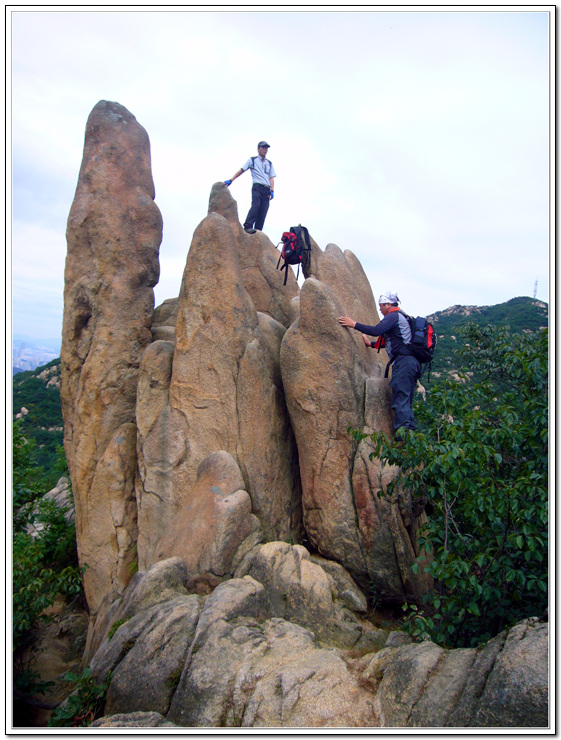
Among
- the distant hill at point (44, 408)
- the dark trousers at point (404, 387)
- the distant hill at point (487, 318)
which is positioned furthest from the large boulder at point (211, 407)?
the distant hill at point (44, 408)

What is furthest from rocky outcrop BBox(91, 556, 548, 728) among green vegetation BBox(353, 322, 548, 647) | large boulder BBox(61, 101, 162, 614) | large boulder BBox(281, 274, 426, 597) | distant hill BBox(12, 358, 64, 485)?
distant hill BBox(12, 358, 64, 485)

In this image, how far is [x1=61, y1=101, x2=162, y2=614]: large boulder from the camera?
9.97 metres

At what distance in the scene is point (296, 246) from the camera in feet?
36.8

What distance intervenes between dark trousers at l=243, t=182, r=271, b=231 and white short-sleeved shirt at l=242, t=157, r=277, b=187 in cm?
18

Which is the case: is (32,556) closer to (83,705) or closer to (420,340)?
(83,705)

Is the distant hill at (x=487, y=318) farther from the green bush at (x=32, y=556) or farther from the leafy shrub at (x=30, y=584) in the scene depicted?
the leafy shrub at (x=30, y=584)

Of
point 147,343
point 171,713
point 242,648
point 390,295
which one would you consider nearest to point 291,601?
point 242,648

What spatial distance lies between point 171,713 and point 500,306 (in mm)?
29698

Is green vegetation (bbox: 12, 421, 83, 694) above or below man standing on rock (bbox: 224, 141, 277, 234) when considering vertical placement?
below

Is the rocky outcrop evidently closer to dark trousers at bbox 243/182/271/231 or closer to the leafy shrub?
the leafy shrub

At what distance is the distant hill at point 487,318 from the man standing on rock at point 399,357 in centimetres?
1056

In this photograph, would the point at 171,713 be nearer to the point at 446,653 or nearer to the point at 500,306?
the point at 446,653

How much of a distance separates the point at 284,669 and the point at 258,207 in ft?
33.3

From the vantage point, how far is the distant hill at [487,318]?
70.5 ft
